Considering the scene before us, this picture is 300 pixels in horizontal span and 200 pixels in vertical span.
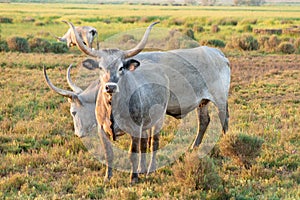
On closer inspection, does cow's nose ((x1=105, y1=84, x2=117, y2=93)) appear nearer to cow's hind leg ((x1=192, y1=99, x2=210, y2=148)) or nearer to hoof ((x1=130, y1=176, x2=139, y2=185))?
hoof ((x1=130, y1=176, x2=139, y2=185))

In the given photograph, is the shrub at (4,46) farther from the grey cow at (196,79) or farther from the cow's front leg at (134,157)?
the cow's front leg at (134,157)

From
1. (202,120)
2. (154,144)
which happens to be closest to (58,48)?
(202,120)

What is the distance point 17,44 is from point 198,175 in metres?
18.4

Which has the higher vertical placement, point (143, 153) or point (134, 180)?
point (143, 153)

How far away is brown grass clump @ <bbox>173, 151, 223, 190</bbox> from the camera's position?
6.51 m

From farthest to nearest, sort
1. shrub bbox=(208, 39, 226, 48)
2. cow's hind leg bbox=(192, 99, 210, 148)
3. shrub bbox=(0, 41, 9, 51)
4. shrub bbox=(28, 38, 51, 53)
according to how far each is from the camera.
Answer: shrub bbox=(208, 39, 226, 48)
shrub bbox=(28, 38, 51, 53)
shrub bbox=(0, 41, 9, 51)
cow's hind leg bbox=(192, 99, 210, 148)

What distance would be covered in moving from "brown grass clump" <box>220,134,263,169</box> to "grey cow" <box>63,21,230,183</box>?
3.16ft

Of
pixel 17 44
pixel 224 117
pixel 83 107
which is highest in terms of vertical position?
pixel 83 107

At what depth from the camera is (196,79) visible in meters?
8.00

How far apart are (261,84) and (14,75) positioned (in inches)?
329

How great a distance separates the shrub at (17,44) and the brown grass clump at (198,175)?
17911 millimetres

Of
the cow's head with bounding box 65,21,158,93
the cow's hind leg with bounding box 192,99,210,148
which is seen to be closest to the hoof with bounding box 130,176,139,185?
the cow's head with bounding box 65,21,158,93

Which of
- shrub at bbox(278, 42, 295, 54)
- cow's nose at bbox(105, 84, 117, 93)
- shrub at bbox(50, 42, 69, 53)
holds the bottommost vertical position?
shrub at bbox(50, 42, 69, 53)

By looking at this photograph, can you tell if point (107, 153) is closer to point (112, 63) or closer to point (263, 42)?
point (112, 63)
